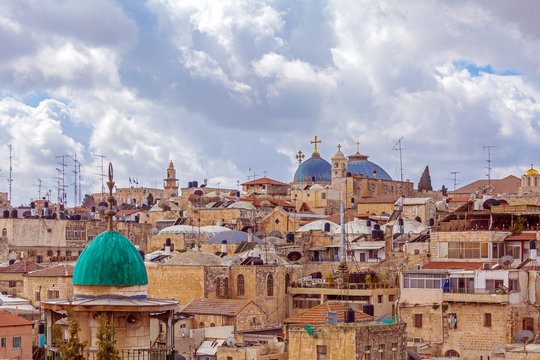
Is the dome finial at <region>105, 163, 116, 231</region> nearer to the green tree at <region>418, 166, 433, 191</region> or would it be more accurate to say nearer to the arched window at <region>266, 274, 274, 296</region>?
the arched window at <region>266, 274, 274, 296</region>

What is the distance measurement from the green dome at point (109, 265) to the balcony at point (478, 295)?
24276mm

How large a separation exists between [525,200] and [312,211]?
18.3 metres

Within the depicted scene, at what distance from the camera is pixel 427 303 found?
3778 cm

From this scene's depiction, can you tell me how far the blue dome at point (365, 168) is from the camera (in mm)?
82938

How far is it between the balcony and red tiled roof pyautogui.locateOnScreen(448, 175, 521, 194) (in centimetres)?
4224

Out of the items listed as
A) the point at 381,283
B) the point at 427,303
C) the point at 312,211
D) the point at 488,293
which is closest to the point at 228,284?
the point at 381,283

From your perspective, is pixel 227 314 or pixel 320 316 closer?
pixel 320 316

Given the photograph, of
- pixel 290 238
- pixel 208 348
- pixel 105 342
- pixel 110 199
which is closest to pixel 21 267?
pixel 290 238

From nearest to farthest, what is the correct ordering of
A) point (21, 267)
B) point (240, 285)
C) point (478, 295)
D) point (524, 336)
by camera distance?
1. point (524, 336)
2. point (478, 295)
3. point (240, 285)
4. point (21, 267)

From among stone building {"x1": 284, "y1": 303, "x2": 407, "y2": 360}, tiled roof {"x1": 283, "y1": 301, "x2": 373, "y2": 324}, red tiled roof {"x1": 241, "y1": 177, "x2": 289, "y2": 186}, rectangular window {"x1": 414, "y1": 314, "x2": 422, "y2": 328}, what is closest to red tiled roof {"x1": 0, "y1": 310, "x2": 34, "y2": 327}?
tiled roof {"x1": 283, "y1": 301, "x2": 373, "y2": 324}

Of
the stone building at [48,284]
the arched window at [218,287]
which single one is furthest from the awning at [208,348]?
the stone building at [48,284]

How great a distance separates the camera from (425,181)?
8494cm

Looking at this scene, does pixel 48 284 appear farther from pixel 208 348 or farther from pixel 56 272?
pixel 208 348

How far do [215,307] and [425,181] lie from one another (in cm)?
4873
